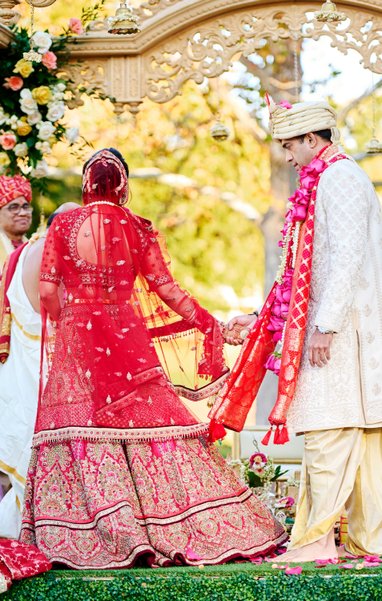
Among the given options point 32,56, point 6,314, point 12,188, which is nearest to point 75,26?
point 32,56

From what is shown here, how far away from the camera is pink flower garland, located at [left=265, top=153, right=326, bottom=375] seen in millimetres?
5852

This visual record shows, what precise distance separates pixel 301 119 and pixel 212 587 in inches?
81.4

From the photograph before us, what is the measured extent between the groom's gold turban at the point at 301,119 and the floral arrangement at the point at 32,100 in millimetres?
2719

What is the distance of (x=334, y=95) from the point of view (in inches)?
636

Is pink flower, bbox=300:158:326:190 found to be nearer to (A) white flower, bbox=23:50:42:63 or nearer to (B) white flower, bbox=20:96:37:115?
(A) white flower, bbox=23:50:42:63

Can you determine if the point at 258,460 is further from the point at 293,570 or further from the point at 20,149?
the point at 20,149

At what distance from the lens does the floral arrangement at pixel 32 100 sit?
8344mm

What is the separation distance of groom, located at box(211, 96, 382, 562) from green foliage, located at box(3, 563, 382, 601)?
0.36 metres

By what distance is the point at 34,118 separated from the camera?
8477 mm

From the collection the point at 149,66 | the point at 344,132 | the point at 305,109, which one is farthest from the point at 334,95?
the point at 305,109

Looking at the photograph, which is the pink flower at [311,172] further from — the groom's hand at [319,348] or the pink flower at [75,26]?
the pink flower at [75,26]

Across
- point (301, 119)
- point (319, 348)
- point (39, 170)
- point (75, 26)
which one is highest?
point (75, 26)

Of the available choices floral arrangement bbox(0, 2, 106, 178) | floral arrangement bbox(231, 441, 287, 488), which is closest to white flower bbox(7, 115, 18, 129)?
floral arrangement bbox(0, 2, 106, 178)

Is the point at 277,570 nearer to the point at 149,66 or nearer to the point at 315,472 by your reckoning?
the point at 315,472
